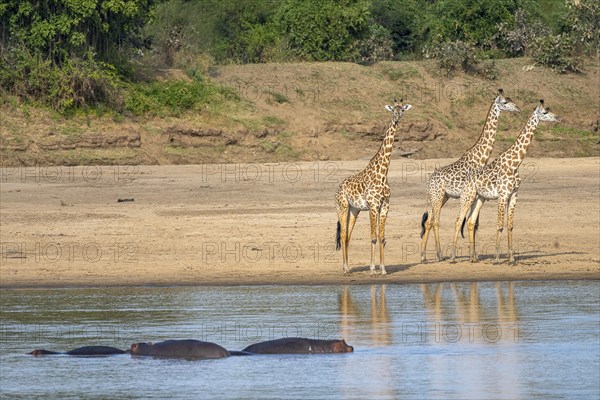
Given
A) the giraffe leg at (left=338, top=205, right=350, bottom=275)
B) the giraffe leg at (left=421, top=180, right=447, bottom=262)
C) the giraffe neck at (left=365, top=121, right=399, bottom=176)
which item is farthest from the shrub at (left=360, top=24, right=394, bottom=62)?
the giraffe leg at (left=338, top=205, right=350, bottom=275)

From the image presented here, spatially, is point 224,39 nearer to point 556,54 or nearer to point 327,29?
point 327,29

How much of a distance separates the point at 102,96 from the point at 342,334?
58.4 feet

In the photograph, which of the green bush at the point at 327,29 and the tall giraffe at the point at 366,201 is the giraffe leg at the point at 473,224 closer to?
the tall giraffe at the point at 366,201

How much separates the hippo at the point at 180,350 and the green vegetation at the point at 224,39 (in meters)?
17.6

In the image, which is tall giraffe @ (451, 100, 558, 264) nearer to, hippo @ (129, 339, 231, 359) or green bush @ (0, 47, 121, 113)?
hippo @ (129, 339, 231, 359)

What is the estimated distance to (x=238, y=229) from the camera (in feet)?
63.3

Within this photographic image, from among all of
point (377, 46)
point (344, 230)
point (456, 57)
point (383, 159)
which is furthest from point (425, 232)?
point (377, 46)

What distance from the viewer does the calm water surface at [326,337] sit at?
10.8m

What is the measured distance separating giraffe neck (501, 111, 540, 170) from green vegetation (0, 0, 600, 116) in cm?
1315

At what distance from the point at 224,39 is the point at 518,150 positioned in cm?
2308

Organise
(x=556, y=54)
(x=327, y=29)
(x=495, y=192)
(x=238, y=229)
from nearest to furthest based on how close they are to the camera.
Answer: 1. (x=495, y=192)
2. (x=238, y=229)
3. (x=327, y=29)
4. (x=556, y=54)

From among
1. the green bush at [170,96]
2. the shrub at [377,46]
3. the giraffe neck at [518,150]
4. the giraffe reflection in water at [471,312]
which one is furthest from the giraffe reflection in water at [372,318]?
the shrub at [377,46]

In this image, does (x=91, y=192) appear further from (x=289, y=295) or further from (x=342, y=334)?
(x=342, y=334)

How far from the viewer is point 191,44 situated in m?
36.8
